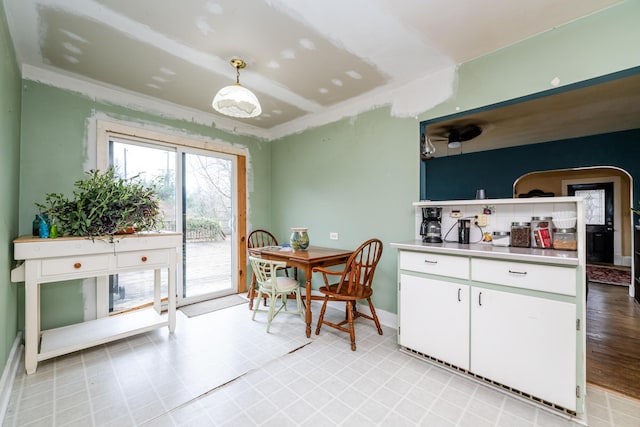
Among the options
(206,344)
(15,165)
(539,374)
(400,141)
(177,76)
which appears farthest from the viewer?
(400,141)

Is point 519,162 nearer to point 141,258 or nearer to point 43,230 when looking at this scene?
point 141,258

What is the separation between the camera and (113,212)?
220 centimetres

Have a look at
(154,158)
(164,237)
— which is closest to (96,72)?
(154,158)

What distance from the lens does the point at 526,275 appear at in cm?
161

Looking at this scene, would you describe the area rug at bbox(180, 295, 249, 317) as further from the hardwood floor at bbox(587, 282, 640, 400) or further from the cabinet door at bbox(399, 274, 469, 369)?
the hardwood floor at bbox(587, 282, 640, 400)

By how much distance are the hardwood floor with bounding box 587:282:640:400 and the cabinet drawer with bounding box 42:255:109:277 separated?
379 centimetres

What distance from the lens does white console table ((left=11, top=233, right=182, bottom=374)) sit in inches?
74.5

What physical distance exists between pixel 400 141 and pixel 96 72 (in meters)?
2.98

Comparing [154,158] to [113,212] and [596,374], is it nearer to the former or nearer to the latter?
[113,212]

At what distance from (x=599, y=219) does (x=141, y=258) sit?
9.06 meters

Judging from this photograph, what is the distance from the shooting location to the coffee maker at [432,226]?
91.8 inches

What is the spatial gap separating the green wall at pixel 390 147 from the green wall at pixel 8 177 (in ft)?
8.87

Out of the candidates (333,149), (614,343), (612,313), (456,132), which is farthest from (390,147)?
(612,313)

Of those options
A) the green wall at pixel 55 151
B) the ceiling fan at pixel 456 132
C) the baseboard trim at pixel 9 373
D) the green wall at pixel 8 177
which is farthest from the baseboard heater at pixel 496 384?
the ceiling fan at pixel 456 132
